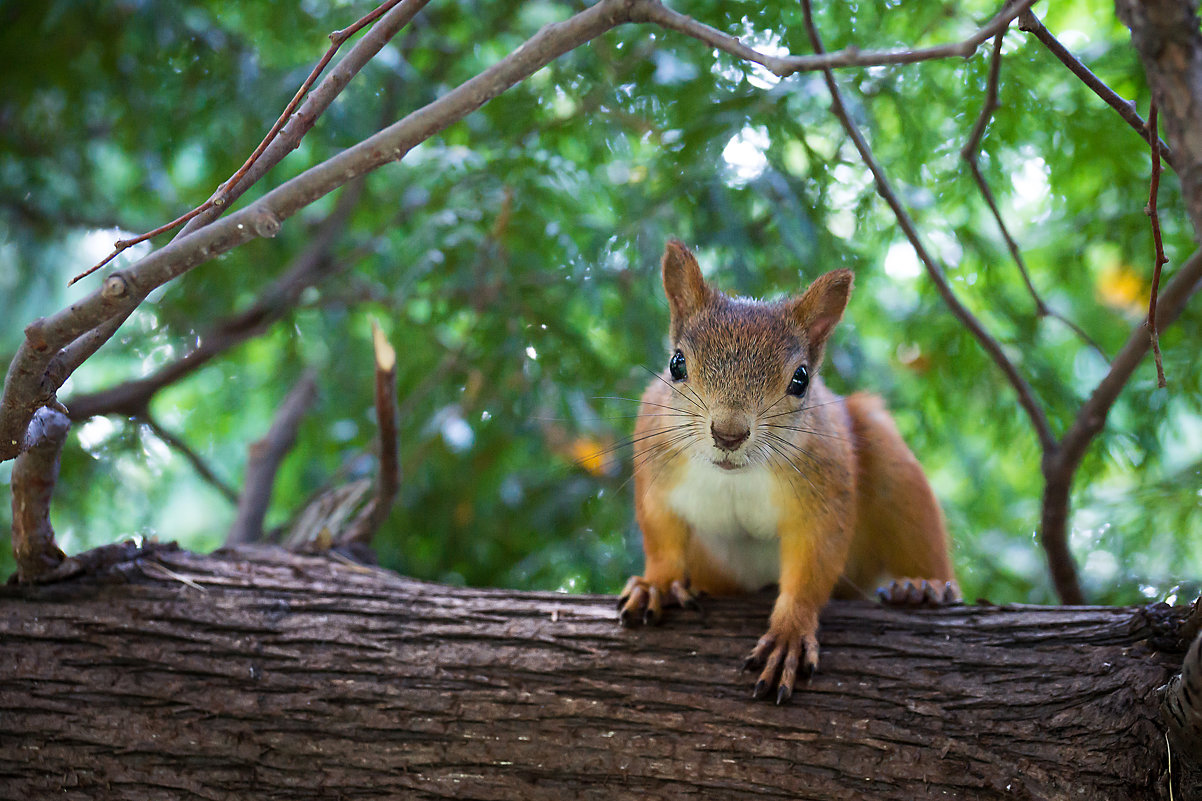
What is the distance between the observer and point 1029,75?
2818 millimetres

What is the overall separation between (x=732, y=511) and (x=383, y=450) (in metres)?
1.14

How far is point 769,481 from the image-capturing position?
2.38 m

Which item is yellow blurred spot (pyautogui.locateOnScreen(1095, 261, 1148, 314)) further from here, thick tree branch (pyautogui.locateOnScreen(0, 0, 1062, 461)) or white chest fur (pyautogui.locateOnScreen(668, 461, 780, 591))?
thick tree branch (pyautogui.locateOnScreen(0, 0, 1062, 461))

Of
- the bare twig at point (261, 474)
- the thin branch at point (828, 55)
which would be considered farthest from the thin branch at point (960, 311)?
the bare twig at point (261, 474)

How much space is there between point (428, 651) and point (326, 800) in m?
0.37

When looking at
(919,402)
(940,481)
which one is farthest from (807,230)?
(940,481)

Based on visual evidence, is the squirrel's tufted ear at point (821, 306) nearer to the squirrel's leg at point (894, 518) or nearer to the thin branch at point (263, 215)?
the squirrel's leg at point (894, 518)

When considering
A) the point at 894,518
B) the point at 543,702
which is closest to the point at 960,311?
the point at 894,518

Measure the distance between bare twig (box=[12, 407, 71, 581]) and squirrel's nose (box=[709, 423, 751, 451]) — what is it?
1.44m

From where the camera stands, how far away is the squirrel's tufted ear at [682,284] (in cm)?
254

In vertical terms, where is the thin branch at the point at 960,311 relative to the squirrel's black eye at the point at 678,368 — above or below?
above

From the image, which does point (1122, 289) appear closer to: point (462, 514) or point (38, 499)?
point (462, 514)

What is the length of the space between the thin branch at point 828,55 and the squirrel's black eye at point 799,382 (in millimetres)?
941

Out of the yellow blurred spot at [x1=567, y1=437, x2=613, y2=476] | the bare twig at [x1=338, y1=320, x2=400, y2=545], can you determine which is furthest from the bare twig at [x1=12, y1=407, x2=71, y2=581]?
the yellow blurred spot at [x1=567, y1=437, x2=613, y2=476]
